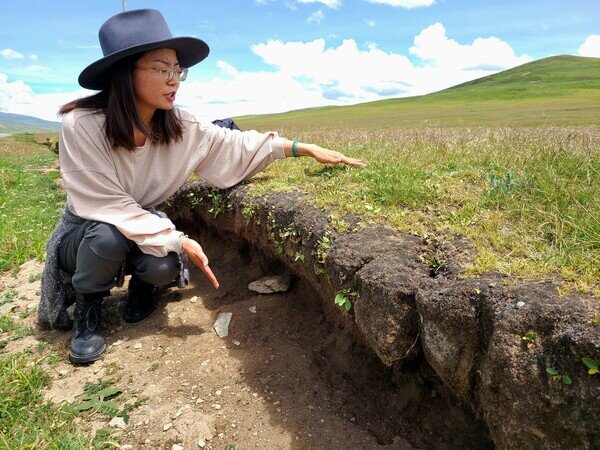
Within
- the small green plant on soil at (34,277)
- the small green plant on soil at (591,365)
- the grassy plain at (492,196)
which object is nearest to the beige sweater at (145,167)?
the grassy plain at (492,196)

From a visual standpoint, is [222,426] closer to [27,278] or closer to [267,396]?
[267,396]

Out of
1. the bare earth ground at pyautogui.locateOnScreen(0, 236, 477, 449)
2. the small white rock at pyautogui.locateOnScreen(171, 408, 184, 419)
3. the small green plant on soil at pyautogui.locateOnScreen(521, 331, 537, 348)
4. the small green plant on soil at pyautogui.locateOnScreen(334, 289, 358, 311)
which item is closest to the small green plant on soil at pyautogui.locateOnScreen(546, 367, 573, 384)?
the small green plant on soil at pyautogui.locateOnScreen(521, 331, 537, 348)

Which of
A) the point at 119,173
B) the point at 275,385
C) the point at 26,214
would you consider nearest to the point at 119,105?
the point at 119,173

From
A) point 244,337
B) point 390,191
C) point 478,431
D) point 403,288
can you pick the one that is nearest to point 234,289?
point 244,337

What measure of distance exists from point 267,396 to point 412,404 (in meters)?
0.94

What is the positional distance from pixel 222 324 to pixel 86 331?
1048mm

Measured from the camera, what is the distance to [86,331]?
355 centimetres

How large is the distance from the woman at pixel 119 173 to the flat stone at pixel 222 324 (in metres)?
0.57

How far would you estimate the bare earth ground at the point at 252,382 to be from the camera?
8.88 feet

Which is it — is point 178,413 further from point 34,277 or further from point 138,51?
point 34,277

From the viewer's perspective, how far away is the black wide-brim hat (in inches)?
120

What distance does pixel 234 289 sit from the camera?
427cm

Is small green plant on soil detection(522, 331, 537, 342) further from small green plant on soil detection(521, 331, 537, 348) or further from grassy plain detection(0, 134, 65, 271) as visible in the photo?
grassy plain detection(0, 134, 65, 271)

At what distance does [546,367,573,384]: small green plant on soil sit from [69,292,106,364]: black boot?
303cm
